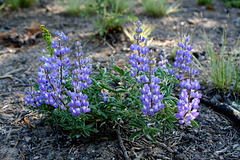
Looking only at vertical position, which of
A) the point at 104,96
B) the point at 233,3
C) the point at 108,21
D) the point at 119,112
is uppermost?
the point at 233,3

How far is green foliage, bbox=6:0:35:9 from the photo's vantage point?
20.4 feet

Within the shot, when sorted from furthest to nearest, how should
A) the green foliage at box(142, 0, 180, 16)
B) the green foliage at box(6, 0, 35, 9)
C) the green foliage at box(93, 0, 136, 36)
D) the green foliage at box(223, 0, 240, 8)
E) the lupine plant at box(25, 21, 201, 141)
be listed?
the green foliage at box(223, 0, 240, 8) → the green foliage at box(6, 0, 35, 9) → the green foliage at box(142, 0, 180, 16) → the green foliage at box(93, 0, 136, 36) → the lupine plant at box(25, 21, 201, 141)

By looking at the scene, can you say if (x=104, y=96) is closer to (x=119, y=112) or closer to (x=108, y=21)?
(x=119, y=112)

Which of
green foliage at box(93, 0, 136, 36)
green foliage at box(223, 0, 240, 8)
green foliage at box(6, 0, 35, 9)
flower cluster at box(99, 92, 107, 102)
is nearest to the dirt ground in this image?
green foliage at box(93, 0, 136, 36)

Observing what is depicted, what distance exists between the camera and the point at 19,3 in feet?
21.2

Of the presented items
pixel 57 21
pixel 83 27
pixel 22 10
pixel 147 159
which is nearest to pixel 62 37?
pixel 147 159

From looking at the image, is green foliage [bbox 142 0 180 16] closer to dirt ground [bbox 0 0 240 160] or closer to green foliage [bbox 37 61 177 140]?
dirt ground [bbox 0 0 240 160]

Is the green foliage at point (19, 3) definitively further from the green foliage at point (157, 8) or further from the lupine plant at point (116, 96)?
the lupine plant at point (116, 96)

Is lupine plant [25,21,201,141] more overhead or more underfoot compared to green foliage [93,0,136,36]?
more underfoot

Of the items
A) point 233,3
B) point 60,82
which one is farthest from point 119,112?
point 233,3

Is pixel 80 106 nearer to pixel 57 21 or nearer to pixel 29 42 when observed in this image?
pixel 29 42

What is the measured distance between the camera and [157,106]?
185 cm

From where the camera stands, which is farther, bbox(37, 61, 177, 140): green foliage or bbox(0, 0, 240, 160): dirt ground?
bbox(0, 0, 240, 160): dirt ground

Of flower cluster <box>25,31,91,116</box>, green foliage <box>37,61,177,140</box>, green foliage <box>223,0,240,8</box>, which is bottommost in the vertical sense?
green foliage <box>37,61,177,140</box>
